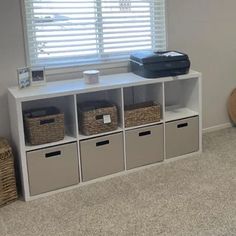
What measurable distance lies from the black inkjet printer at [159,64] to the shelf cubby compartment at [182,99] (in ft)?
0.80

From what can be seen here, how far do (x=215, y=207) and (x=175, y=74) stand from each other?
3.80 ft

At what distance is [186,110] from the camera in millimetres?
3576

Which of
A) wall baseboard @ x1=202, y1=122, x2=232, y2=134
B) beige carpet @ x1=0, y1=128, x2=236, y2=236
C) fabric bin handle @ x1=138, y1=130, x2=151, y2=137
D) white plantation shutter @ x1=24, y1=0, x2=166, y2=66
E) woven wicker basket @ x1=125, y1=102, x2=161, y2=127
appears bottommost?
beige carpet @ x1=0, y1=128, x2=236, y2=236

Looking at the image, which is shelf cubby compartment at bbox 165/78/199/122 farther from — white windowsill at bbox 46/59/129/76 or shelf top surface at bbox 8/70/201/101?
white windowsill at bbox 46/59/129/76

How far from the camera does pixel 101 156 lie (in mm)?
3064

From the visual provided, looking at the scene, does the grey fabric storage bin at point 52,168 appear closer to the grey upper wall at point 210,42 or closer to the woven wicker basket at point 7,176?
the woven wicker basket at point 7,176

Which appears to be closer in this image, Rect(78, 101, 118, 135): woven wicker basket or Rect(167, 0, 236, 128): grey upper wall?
Rect(78, 101, 118, 135): woven wicker basket

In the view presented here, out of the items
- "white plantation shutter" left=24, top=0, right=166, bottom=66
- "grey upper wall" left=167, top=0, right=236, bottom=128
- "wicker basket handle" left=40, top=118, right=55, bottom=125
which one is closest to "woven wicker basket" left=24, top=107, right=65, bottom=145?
"wicker basket handle" left=40, top=118, right=55, bottom=125

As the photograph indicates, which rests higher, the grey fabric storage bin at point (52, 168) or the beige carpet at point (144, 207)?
the grey fabric storage bin at point (52, 168)

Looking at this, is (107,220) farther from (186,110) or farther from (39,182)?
(186,110)

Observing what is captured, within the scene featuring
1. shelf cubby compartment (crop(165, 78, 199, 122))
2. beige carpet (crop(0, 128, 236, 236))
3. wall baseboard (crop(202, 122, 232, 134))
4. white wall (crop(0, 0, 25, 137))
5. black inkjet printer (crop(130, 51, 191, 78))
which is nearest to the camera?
beige carpet (crop(0, 128, 236, 236))

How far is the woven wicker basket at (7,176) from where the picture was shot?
2738 mm

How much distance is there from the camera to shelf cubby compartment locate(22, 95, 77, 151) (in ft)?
9.50

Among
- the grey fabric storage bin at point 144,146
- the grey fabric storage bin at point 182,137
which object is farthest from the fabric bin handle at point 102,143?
the grey fabric storage bin at point 182,137
